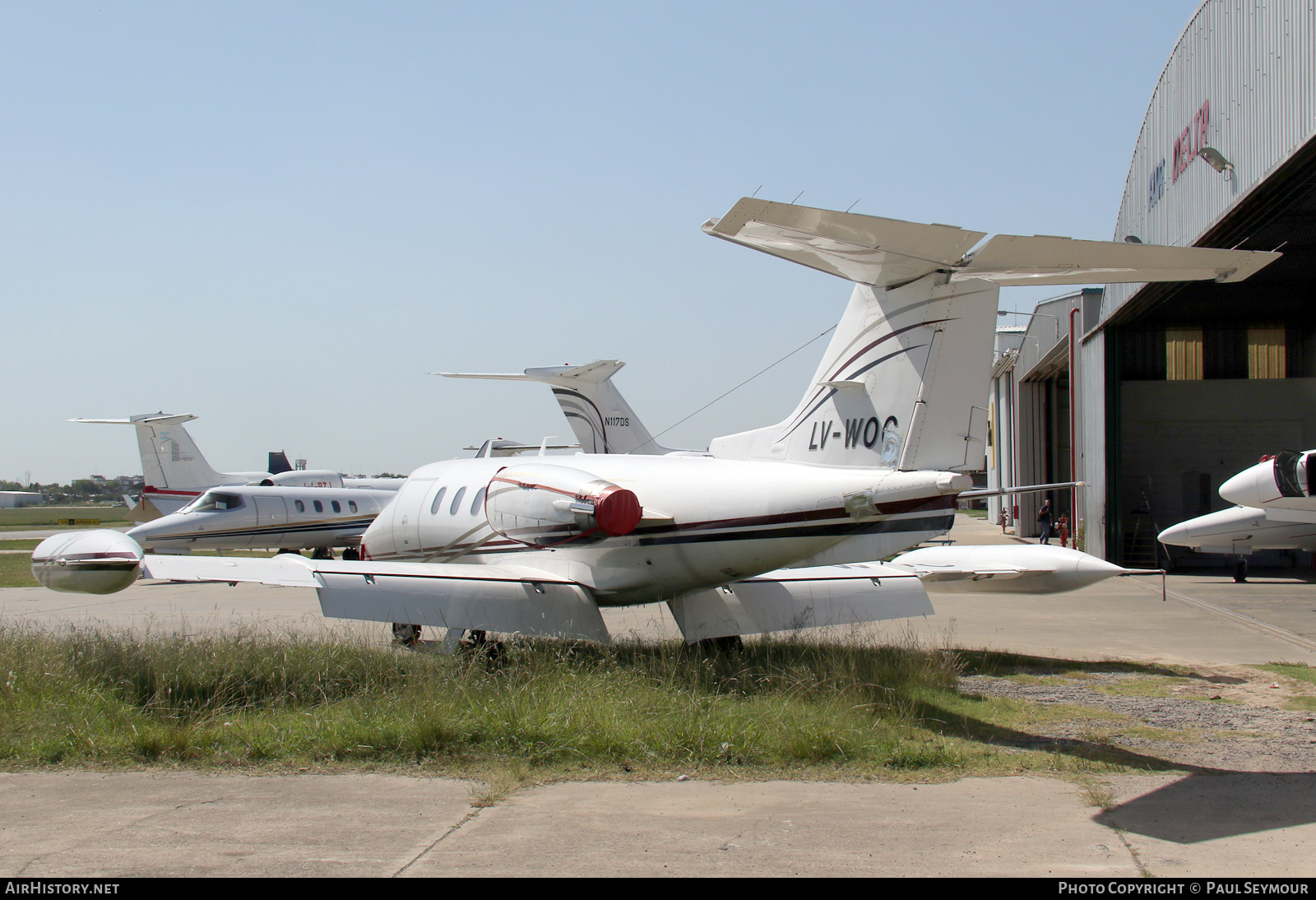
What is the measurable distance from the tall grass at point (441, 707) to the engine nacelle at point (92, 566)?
54cm

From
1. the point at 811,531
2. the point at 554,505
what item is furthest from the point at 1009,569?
the point at 554,505

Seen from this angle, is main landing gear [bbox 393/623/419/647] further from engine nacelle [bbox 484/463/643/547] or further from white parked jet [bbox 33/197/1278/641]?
engine nacelle [bbox 484/463/643/547]

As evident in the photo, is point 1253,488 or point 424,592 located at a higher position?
point 1253,488

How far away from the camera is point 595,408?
20.8m

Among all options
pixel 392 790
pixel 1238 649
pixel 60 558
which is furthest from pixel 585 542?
pixel 1238 649

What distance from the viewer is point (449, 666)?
8047 millimetres

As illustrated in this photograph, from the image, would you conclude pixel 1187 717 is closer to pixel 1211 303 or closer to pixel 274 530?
pixel 1211 303

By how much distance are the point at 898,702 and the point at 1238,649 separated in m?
5.91

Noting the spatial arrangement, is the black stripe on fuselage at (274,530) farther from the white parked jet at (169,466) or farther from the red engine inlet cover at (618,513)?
the red engine inlet cover at (618,513)

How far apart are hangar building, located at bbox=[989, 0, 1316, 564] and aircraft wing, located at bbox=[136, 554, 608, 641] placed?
10.2 metres

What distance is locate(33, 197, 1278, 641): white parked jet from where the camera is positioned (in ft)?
23.4

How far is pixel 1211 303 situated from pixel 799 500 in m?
20.5

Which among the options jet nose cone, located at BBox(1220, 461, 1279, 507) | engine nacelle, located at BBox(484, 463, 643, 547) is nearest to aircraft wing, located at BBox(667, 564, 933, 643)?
engine nacelle, located at BBox(484, 463, 643, 547)

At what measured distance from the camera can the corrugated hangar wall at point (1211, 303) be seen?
13227mm
